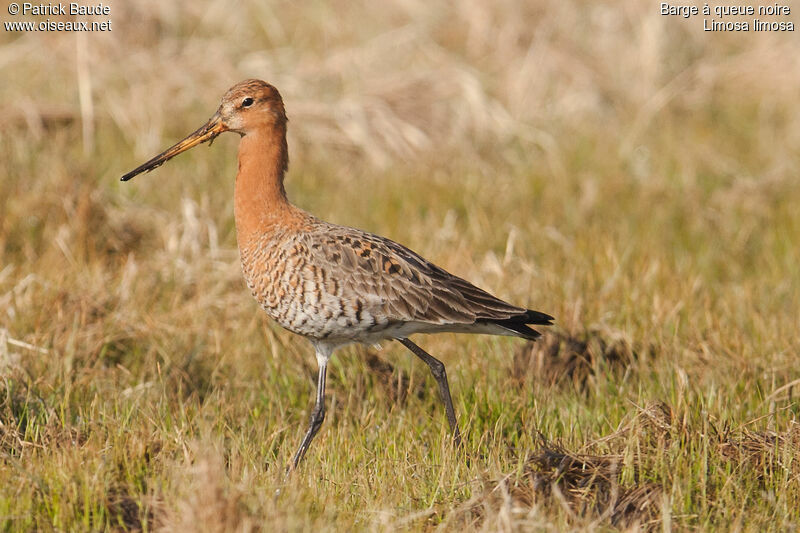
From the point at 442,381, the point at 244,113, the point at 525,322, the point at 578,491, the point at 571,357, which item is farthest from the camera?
the point at 571,357

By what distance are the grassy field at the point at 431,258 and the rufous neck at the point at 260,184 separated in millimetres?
928

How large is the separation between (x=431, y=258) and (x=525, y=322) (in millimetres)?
2219

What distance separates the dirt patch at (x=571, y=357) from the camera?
20.4ft

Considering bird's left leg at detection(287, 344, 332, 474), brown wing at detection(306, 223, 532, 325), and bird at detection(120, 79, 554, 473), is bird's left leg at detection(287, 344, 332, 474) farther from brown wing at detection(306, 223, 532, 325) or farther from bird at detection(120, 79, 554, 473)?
brown wing at detection(306, 223, 532, 325)

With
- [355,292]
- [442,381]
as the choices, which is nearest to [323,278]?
[355,292]

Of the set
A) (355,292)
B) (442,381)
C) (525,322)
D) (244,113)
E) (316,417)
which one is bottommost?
(316,417)

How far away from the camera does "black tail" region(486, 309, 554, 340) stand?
5.62m

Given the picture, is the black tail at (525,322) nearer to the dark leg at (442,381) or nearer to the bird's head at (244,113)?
the dark leg at (442,381)

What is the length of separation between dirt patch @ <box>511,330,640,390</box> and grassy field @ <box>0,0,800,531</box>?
2cm

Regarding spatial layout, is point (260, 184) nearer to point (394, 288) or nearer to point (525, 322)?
point (394, 288)

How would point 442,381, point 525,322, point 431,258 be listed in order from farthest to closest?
point 431,258
point 442,381
point 525,322

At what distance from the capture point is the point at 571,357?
6488mm

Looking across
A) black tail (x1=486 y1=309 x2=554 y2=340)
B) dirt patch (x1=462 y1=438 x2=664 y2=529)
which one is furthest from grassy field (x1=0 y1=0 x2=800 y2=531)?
black tail (x1=486 y1=309 x2=554 y2=340)

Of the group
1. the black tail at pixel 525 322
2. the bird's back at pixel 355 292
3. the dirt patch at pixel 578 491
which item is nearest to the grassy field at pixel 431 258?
the dirt patch at pixel 578 491
